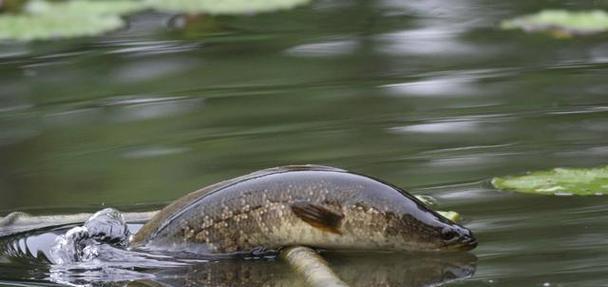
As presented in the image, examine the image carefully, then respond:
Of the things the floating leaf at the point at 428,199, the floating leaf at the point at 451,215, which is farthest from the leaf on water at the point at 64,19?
the floating leaf at the point at 451,215

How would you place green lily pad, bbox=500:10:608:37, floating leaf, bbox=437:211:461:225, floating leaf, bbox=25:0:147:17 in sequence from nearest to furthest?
floating leaf, bbox=437:211:461:225, green lily pad, bbox=500:10:608:37, floating leaf, bbox=25:0:147:17

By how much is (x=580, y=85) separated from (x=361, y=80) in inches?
44.3

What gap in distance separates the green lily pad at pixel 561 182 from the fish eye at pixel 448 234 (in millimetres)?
753

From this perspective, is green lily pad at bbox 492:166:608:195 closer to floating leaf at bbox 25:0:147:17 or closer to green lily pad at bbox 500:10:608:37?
green lily pad at bbox 500:10:608:37

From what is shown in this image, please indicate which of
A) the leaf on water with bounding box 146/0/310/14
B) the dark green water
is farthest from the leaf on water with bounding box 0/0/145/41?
the leaf on water with bounding box 146/0/310/14

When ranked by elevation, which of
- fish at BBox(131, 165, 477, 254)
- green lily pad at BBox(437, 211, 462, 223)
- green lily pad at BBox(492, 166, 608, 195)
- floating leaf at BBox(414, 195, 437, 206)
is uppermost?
fish at BBox(131, 165, 477, 254)

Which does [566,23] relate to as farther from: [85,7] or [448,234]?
[448,234]

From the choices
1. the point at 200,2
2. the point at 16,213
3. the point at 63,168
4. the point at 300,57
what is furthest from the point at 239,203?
the point at 200,2

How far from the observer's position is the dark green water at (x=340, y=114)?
5168 mm

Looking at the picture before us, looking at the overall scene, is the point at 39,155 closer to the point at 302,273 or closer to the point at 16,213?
A: the point at 16,213

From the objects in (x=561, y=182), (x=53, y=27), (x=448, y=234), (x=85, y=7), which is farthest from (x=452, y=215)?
(x=85, y=7)

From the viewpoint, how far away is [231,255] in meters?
4.75

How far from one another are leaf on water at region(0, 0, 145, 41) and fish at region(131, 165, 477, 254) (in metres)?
5.10

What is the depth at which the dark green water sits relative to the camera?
5168mm
